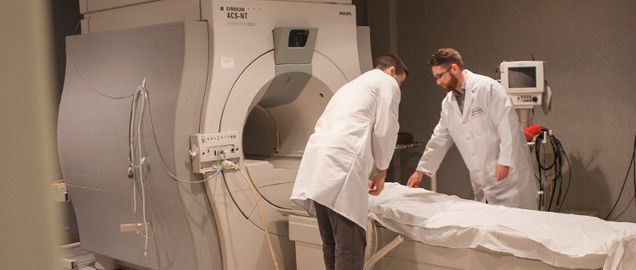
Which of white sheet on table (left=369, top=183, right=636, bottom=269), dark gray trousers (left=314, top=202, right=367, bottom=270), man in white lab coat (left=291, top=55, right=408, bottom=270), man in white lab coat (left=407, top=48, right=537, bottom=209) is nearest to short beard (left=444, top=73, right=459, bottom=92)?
man in white lab coat (left=407, top=48, right=537, bottom=209)

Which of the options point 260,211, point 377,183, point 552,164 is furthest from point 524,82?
point 260,211

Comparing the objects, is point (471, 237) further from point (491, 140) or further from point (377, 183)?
point (491, 140)

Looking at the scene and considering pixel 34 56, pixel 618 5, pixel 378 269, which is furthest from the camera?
pixel 618 5

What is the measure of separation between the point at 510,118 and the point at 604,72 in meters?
1.40

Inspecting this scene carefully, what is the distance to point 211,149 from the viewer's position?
10.1 ft

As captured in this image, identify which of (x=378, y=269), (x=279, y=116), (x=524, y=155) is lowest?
(x=378, y=269)

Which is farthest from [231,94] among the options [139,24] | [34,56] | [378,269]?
[34,56]

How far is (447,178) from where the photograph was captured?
17.1ft

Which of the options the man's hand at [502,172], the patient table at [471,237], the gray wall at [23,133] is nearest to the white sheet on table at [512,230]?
the patient table at [471,237]

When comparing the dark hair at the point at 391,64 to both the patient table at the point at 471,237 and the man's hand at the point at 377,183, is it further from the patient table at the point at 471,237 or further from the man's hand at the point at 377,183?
the patient table at the point at 471,237

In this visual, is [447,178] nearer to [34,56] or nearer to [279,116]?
[279,116]

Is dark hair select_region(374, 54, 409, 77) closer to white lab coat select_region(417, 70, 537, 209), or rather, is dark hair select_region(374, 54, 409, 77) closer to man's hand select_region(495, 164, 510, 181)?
white lab coat select_region(417, 70, 537, 209)

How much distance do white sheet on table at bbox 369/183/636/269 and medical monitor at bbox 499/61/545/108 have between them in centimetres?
122

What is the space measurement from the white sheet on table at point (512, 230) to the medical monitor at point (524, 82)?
1.22 m
